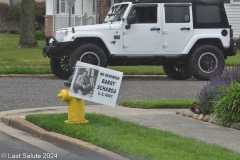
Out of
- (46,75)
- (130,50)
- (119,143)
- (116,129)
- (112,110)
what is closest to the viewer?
(119,143)

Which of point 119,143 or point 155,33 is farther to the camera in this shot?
point 155,33

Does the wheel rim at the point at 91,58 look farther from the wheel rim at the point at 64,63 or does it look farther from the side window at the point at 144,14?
the side window at the point at 144,14

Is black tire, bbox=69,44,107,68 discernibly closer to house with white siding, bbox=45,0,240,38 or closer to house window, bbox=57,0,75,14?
house with white siding, bbox=45,0,240,38

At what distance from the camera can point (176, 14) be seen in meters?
19.2

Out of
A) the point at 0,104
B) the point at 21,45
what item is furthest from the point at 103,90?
the point at 21,45

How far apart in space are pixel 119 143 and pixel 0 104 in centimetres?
581

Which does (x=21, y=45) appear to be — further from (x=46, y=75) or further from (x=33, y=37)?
(x=46, y=75)

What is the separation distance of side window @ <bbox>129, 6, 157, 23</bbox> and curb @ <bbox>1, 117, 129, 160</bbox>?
299 inches

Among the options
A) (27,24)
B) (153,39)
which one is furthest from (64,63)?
(27,24)

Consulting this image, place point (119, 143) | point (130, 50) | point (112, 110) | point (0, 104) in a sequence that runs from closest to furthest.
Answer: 1. point (119, 143)
2. point (112, 110)
3. point (0, 104)
4. point (130, 50)

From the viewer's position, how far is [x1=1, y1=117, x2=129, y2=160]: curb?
8.73 m

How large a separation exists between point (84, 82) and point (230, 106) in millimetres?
2492

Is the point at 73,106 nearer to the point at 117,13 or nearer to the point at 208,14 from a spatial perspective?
the point at 117,13

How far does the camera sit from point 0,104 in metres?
14.2
